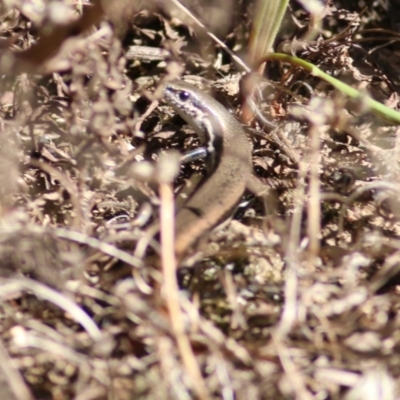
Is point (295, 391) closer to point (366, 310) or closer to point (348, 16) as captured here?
point (366, 310)

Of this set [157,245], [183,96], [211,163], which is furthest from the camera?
[183,96]

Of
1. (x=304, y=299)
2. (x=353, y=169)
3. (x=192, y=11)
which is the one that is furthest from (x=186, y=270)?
(x=192, y=11)

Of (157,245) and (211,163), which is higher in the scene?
(157,245)

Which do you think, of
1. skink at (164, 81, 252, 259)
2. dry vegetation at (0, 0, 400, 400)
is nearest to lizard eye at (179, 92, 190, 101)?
skink at (164, 81, 252, 259)

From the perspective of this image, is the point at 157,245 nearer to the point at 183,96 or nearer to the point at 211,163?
the point at 211,163

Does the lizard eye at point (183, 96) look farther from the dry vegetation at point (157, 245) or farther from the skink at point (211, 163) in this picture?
the dry vegetation at point (157, 245)

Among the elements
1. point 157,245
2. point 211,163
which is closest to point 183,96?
point 211,163
